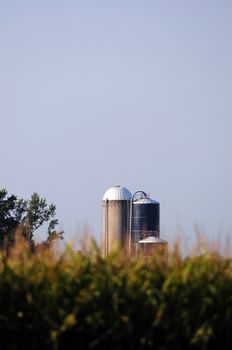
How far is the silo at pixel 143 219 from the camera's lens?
229 ft

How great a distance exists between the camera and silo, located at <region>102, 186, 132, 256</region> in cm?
7150

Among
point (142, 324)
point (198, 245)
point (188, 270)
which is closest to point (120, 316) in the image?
point (142, 324)

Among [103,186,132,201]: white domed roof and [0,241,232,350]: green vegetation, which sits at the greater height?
[103,186,132,201]: white domed roof

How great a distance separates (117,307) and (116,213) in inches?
2492

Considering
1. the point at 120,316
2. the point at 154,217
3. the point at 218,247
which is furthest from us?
the point at 154,217

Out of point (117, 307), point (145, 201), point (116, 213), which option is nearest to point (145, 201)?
point (145, 201)

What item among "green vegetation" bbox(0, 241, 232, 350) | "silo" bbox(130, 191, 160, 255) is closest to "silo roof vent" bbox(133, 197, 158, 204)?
"silo" bbox(130, 191, 160, 255)

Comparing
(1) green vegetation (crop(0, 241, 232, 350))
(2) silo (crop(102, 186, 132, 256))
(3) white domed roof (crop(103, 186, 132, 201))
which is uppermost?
(3) white domed roof (crop(103, 186, 132, 201))

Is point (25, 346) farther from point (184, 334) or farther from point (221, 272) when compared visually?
point (221, 272)

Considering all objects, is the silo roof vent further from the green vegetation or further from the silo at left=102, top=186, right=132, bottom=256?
the green vegetation

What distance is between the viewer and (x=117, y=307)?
30.1 feet

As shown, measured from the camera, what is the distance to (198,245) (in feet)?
34.1

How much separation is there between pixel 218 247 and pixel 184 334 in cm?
156

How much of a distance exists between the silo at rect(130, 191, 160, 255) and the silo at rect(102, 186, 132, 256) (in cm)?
83
